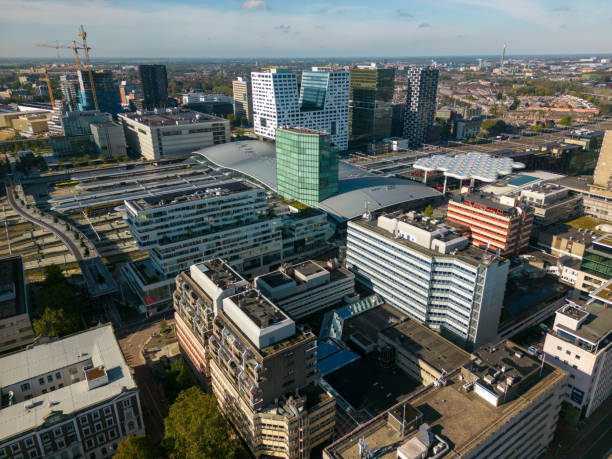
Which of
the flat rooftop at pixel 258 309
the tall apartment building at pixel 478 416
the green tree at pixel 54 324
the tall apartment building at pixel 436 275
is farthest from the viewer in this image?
the green tree at pixel 54 324

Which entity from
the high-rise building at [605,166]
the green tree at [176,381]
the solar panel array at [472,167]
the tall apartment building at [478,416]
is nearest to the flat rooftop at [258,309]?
the tall apartment building at [478,416]

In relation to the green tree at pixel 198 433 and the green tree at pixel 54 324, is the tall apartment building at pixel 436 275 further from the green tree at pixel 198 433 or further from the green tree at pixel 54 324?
the green tree at pixel 54 324

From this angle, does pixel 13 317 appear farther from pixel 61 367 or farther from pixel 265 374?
pixel 265 374

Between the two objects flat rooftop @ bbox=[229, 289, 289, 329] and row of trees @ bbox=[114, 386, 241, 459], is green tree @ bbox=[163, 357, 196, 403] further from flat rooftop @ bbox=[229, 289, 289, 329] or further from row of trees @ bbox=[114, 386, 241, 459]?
flat rooftop @ bbox=[229, 289, 289, 329]

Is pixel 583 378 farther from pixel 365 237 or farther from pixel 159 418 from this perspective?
pixel 159 418

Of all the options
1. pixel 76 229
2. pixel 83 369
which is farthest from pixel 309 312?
pixel 76 229

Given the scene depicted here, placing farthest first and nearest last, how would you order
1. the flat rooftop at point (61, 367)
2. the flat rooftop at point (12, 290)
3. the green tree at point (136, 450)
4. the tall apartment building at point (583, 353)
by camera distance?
the flat rooftop at point (12, 290) < the tall apartment building at point (583, 353) < the flat rooftop at point (61, 367) < the green tree at point (136, 450)

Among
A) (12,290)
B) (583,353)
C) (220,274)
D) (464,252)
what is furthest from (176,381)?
(583,353)
